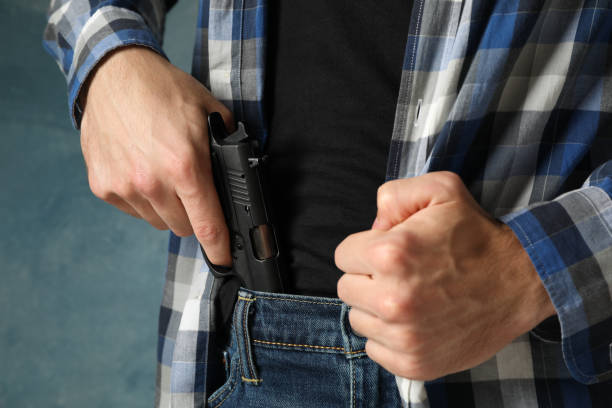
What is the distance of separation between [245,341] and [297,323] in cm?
8

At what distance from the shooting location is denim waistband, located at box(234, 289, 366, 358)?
1.89ft

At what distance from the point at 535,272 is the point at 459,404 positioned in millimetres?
222

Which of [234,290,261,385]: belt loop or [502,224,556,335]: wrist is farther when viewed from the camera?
[234,290,261,385]: belt loop

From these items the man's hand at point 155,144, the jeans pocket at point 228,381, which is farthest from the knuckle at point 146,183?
the jeans pocket at point 228,381

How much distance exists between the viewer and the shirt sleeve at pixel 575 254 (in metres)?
0.48

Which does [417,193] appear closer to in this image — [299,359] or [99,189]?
[299,359]

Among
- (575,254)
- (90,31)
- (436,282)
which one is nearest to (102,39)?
(90,31)

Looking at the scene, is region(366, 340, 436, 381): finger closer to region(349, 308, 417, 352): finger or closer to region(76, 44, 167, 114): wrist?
region(349, 308, 417, 352): finger

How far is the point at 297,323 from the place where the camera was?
599 mm

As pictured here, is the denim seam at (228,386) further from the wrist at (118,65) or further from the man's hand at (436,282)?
the wrist at (118,65)

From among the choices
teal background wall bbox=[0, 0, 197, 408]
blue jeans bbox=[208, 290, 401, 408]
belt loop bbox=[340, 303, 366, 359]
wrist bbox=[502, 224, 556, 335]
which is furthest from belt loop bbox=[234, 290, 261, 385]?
teal background wall bbox=[0, 0, 197, 408]

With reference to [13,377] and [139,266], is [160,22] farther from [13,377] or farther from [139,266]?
[13,377]

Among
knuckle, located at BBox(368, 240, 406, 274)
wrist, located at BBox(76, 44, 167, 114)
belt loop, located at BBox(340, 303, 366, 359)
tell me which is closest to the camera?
knuckle, located at BBox(368, 240, 406, 274)

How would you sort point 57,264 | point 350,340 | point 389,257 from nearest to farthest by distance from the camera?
1. point 389,257
2. point 350,340
3. point 57,264
